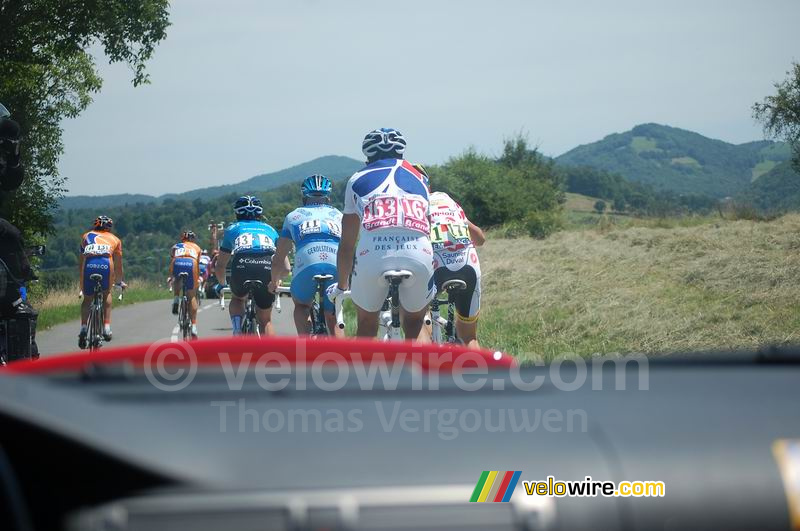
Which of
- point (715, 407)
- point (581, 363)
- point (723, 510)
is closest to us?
point (723, 510)

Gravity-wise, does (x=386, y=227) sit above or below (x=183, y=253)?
above

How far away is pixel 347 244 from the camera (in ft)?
25.1

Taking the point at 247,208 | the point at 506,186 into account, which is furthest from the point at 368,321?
the point at 506,186

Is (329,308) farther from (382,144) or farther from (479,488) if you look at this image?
(479,488)

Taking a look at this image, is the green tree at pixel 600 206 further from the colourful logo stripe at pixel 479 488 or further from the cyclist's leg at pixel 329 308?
the colourful logo stripe at pixel 479 488

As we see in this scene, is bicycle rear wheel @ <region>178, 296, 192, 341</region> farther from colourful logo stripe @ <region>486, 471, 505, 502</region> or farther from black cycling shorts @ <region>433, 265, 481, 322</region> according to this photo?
colourful logo stripe @ <region>486, 471, 505, 502</region>

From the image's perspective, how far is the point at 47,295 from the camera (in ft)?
118

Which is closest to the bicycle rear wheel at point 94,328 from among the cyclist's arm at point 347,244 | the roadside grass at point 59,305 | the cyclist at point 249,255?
the cyclist at point 249,255

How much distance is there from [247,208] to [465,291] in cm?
350

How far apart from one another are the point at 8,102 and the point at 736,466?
104ft

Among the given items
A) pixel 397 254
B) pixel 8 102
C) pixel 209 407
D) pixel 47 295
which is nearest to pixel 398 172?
pixel 397 254

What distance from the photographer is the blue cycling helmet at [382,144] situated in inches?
292

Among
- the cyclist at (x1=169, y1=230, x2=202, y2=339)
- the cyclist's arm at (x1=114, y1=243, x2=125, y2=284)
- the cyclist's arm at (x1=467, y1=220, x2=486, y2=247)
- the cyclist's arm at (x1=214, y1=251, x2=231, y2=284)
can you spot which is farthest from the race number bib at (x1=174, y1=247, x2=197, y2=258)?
the cyclist's arm at (x1=467, y1=220, x2=486, y2=247)

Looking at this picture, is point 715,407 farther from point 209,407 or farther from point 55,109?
point 55,109
